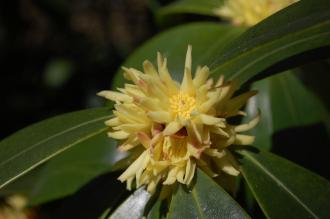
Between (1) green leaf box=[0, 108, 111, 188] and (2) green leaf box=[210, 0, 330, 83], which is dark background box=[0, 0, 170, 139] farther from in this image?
(2) green leaf box=[210, 0, 330, 83]

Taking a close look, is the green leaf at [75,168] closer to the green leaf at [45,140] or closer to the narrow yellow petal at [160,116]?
the green leaf at [45,140]

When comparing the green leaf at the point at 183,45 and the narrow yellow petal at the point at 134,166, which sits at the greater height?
the green leaf at the point at 183,45

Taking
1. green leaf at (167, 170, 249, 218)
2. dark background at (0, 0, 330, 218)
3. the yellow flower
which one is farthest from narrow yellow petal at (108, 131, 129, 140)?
dark background at (0, 0, 330, 218)

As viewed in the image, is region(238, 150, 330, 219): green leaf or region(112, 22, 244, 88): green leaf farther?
region(112, 22, 244, 88): green leaf

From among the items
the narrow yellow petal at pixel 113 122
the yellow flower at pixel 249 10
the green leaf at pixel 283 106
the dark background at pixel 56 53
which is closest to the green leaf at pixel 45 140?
the narrow yellow petal at pixel 113 122

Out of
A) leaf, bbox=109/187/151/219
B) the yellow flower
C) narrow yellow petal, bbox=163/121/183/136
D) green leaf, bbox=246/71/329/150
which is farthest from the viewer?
the yellow flower
